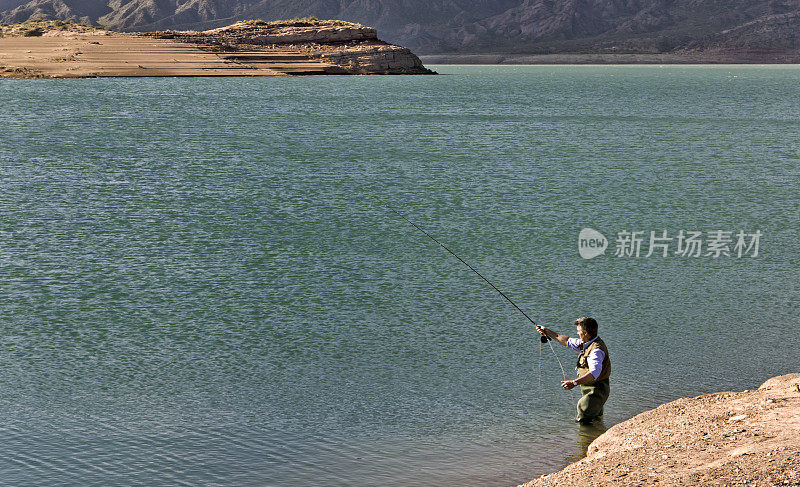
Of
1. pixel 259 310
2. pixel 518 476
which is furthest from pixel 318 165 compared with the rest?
pixel 518 476

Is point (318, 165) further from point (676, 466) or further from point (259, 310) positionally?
point (676, 466)

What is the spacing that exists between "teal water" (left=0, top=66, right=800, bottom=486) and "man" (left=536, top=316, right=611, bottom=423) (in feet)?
1.59

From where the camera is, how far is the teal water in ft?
40.9

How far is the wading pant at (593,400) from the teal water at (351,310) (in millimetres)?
355

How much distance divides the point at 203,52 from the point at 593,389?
157 meters

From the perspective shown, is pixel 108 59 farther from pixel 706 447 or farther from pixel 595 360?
pixel 706 447

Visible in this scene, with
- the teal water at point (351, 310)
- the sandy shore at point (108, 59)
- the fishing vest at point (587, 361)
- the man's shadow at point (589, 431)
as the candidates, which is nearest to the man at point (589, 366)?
the fishing vest at point (587, 361)

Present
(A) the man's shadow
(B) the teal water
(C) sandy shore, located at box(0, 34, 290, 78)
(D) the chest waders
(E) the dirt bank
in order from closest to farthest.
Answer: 1. (D) the chest waders
2. (A) the man's shadow
3. (B) the teal water
4. (C) sandy shore, located at box(0, 34, 290, 78)
5. (E) the dirt bank

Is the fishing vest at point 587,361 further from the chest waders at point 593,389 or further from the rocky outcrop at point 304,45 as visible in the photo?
the rocky outcrop at point 304,45

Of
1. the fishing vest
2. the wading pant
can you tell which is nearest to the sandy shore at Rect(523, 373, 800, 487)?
the wading pant

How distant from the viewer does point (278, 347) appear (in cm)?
1678

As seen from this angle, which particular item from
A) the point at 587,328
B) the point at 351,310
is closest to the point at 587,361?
the point at 587,328

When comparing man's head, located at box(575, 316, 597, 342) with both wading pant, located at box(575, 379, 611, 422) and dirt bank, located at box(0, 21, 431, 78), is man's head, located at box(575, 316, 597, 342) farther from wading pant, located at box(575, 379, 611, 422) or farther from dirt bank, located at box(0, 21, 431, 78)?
dirt bank, located at box(0, 21, 431, 78)

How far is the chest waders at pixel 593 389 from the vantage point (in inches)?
472
